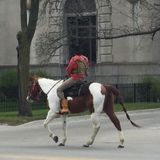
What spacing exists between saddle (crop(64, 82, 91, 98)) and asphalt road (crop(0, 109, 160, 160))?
1.39 metres

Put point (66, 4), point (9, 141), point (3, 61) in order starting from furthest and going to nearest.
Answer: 1. point (3, 61)
2. point (66, 4)
3. point (9, 141)

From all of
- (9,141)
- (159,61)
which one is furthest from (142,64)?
(9,141)

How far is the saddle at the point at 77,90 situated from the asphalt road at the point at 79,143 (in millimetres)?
1395

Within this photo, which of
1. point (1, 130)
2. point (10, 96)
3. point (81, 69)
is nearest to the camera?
A: point (81, 69)

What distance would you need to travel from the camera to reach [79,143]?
18156 millimetres

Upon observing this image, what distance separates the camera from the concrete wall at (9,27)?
181 ft

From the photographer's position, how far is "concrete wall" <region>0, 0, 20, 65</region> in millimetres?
55250

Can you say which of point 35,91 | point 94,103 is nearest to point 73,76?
point 94,103

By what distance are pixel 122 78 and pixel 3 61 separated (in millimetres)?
12456

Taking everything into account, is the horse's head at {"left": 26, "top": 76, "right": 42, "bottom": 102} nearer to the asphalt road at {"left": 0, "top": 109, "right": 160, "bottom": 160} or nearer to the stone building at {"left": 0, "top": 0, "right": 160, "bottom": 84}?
the asphalt road at {"left": 0, "top": 109, "right": 160, "bottom": 160}

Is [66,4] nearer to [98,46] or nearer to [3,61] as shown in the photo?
[98,46]

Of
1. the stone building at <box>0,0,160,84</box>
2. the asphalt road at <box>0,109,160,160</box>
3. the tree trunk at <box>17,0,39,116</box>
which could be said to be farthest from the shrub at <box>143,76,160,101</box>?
the tree trunk at <box>17,0,39,116</box>

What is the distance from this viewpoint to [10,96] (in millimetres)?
42938

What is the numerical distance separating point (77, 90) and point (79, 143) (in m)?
2.16
